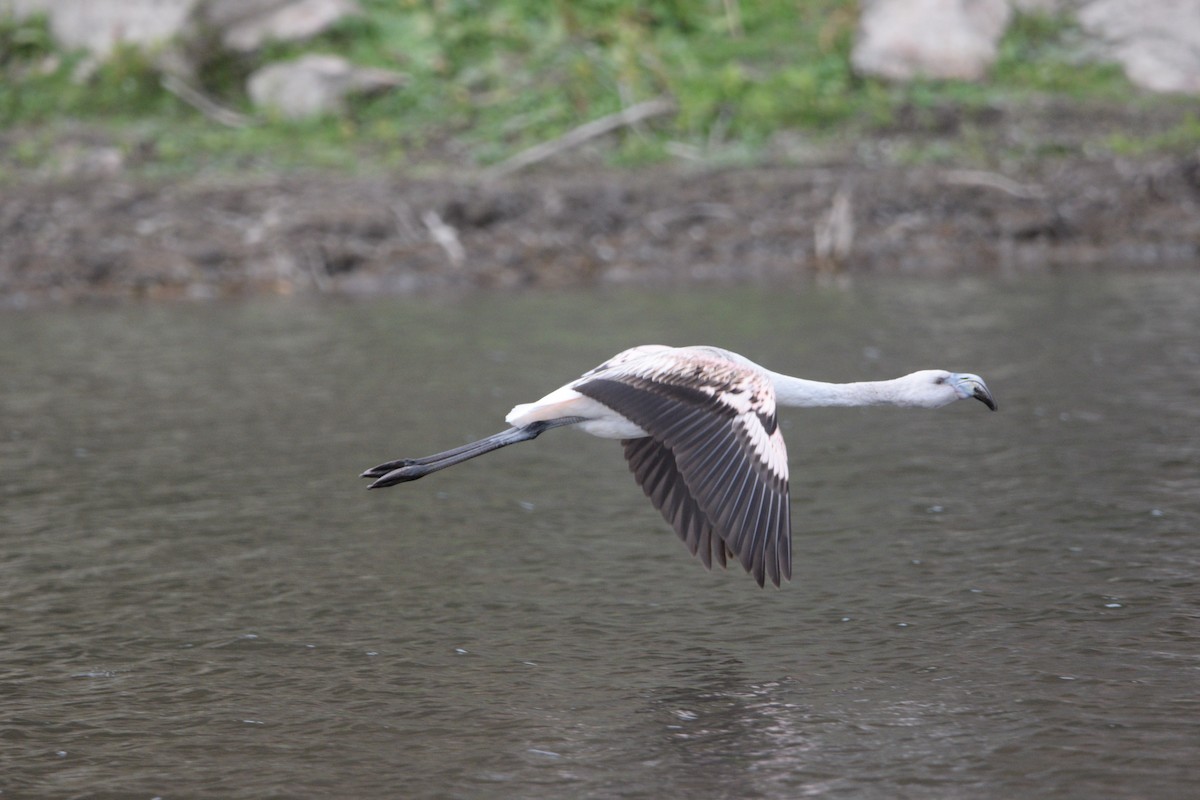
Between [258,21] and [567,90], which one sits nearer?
[567,90]

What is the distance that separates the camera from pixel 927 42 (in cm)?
2469

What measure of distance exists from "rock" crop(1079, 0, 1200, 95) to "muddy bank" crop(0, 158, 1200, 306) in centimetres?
315

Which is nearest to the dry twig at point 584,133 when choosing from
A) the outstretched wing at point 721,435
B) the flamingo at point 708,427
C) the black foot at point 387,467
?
the black foot at point 387,467

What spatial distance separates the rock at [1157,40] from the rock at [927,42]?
197cm

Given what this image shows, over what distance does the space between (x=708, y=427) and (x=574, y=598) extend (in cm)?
190

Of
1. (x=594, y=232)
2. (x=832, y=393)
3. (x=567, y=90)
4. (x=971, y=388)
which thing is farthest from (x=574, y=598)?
(x=567, y=90)

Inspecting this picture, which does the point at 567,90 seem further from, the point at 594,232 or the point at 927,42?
the point at 927,42

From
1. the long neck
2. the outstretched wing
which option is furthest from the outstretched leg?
the long neck

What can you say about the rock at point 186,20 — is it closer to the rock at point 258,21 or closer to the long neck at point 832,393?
the rock at point 258,21

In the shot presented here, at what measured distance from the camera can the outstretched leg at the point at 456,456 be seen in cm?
748

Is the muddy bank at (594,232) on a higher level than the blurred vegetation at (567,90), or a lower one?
lower

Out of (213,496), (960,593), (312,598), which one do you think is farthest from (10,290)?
(960,593)

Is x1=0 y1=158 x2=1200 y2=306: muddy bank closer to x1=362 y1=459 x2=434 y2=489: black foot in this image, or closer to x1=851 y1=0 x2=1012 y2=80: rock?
x1=851 y1=0 x2=1012 y2=80: rock

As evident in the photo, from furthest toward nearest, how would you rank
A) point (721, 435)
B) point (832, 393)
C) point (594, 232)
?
point (594, 232) < point (832, 393) < point (721, 435)
